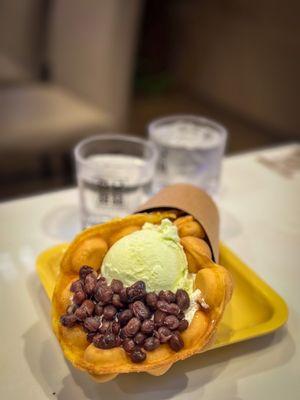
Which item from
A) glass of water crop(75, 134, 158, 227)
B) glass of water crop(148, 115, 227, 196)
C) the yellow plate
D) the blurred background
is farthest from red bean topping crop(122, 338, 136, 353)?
the blurred background

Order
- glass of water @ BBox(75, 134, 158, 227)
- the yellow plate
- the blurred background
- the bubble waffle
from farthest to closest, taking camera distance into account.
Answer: the blurred background → glass of water @ BBox(75, 134, 158, 227) → the yellow plate → the bubble waffle

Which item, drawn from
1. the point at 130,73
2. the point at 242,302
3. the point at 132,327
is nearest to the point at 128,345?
the point at 132,327

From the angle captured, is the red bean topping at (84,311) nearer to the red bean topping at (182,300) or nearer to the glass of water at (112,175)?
the red bean topping at (182,300)

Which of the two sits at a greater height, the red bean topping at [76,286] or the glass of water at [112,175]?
the red bean topping at [76,286]

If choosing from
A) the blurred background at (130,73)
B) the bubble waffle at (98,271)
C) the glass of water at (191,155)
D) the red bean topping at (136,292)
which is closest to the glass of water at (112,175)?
the glass of water at (191,155)

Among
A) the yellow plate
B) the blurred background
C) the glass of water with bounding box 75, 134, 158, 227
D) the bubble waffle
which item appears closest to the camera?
the bubble waffle

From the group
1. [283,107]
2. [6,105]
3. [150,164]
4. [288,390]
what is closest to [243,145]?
[283,107]

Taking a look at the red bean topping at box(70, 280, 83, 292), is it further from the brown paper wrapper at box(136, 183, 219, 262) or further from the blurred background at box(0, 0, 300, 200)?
the blurred background at box(0, 0, 300, 200)

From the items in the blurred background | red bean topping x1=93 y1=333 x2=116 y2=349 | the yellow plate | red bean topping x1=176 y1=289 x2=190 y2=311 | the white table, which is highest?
red bean topping x1=176 y1=289 x2=190 y2=311
